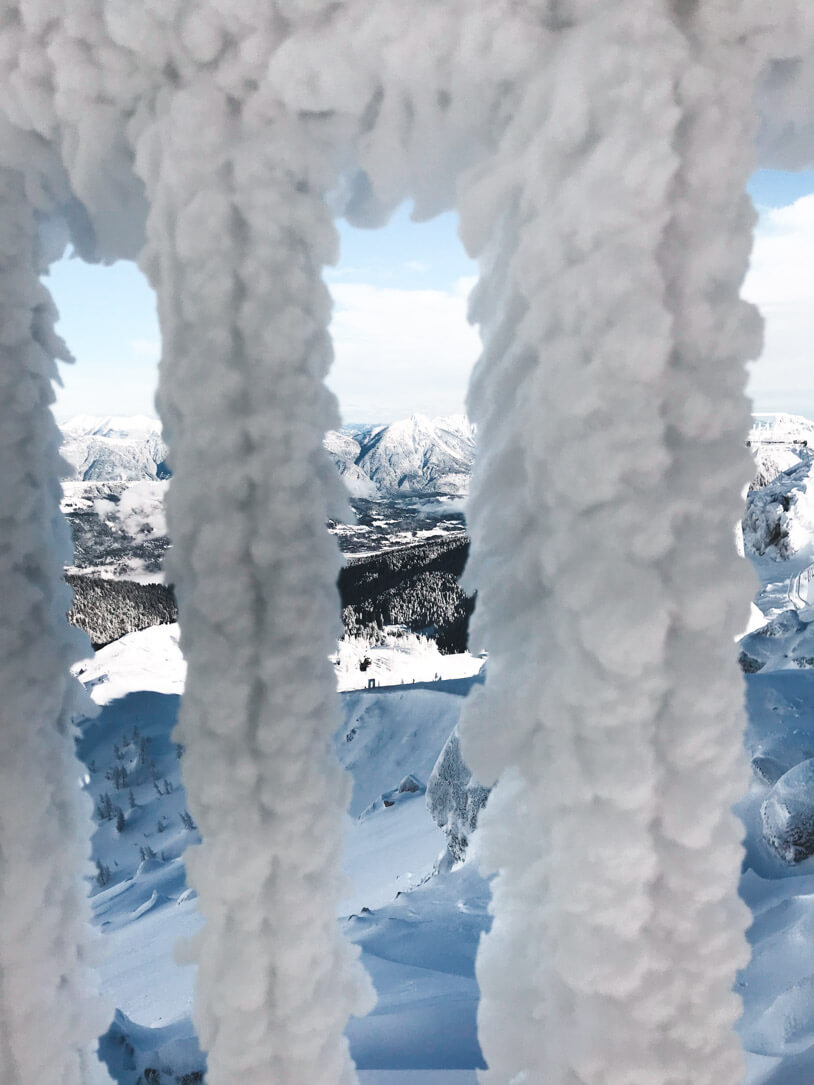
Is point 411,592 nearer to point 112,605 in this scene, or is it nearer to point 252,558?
point 112,605

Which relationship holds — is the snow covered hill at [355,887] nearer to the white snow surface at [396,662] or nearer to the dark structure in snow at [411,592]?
the white snow surface at [396,662]

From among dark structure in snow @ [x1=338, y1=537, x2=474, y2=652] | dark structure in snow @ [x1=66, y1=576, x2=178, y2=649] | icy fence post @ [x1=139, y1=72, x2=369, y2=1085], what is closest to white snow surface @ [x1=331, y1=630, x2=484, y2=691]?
dark structure in snow @ [x1=338, y1=537, x2=474, y2=652]

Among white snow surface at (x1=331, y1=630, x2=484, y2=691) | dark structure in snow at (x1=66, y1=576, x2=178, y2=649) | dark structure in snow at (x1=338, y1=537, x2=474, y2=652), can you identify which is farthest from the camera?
white snow surface at (x1=331, y1=630, x2=484, y2=691)

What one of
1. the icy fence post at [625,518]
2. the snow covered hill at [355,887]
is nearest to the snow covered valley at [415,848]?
the snow covered hill at [355,887]

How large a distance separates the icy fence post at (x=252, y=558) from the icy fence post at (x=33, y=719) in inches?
7.6

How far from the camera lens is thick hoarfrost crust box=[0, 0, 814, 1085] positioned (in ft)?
1.51

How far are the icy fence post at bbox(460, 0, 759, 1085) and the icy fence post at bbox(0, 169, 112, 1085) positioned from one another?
464 millimetres

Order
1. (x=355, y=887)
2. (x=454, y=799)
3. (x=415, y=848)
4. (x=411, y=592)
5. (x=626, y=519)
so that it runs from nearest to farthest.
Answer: (x=626, y=519)
(x=355, y=887)
(x=454, y=799)
(x=415, y=848)
(x=411, y=592)

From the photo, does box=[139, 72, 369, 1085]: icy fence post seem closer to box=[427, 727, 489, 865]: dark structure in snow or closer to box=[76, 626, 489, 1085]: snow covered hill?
box=[76, 626, 489, 1085]: snow covered hill

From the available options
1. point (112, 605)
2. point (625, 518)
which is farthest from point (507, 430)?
point (112, 605)

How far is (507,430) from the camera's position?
0.54 metres

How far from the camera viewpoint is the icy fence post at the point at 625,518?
1.48 feet

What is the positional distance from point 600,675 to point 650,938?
22cm

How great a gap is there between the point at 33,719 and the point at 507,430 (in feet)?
1.87
